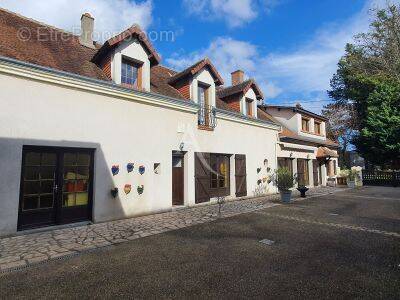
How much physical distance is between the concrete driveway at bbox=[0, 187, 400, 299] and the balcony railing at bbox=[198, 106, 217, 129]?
20.0 ft

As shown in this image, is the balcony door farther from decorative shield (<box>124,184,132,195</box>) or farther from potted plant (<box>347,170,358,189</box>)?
potted plant (<box>347,170,358,189</box>)

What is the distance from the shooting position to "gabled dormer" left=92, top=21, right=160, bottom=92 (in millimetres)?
9766

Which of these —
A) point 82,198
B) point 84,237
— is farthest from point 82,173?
point 84,237

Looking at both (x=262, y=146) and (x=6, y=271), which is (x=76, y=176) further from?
(x=262, y=146)

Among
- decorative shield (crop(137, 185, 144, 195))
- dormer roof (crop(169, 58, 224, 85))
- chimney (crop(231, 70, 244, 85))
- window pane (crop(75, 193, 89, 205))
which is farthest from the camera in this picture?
chimney (crop(231, 70, 244, 85))

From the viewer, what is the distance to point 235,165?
14.0 metres

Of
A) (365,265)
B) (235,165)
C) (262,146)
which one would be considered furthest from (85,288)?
(262,146)

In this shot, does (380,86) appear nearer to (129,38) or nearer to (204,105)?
(204,105)

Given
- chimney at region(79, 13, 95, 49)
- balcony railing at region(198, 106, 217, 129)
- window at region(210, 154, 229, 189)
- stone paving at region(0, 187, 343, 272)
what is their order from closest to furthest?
1. stone paving at region(0, 187, 343, 272)
2. chimney at region(79, 13, 95, 49)
3. balcony railing at region(198, 106, 217, 129)
4. window at region(210, 154, 229, 189)

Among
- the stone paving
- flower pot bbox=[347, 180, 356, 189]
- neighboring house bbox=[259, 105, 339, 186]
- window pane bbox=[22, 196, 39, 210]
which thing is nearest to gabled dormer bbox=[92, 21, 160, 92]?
window pane bbox=[22, 196, 39, 210]

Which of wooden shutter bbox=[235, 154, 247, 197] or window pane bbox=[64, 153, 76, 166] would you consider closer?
window pane bbox=[64, 153, 76, 166]

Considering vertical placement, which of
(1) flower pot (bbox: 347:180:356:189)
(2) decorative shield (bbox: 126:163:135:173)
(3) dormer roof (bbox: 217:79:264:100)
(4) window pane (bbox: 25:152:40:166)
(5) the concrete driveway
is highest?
(3) dormer roof (bbox: 217:79:264:100)

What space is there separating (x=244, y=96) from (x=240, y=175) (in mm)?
4531

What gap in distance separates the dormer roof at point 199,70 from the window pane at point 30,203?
8.01 m
